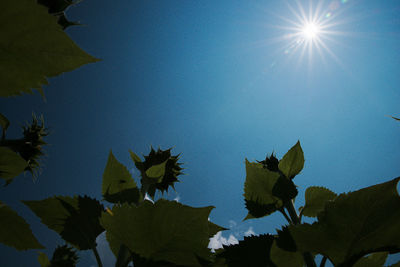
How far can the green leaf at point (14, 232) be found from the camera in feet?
3.54

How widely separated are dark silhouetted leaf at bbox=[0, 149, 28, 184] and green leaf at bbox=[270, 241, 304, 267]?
4.84ft

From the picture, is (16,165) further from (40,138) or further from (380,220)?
(40,138)

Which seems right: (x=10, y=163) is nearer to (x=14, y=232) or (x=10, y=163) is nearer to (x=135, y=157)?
(x=14, y=232)

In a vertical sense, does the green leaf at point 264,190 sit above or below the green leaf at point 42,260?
above

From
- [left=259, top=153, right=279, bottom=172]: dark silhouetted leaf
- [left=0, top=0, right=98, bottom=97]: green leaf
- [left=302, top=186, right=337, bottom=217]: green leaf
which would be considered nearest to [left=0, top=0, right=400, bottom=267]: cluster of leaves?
[left=0, top=0, right=98, bottom=97]: green leaf

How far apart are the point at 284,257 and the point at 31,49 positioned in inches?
62.2

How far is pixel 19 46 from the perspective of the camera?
0.82 metres

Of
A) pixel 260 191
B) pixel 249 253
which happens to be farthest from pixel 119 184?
pixel 260 191

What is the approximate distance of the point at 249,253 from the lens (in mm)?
1483

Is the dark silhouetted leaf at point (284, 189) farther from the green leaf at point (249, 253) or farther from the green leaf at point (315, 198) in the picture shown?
the green leaf at point (249, 253)

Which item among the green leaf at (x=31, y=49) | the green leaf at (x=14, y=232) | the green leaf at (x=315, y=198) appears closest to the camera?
the green leaf at (x=31, y=49)

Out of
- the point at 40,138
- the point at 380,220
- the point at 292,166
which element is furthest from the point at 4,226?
the point at 40,138

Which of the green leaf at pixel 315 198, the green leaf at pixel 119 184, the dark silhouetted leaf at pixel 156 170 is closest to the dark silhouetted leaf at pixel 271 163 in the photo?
the green leaf at pixel 315 198

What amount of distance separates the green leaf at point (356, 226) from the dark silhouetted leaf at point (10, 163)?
4.71 feet
